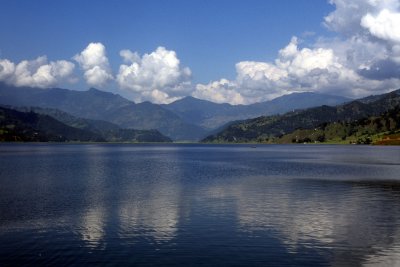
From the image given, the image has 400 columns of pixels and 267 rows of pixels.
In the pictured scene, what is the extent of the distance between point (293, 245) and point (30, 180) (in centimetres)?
8833

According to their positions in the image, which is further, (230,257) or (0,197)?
(0,197)

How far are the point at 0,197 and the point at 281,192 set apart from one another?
5622 centimetres

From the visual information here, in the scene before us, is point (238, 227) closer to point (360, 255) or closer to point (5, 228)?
point (360, 255)

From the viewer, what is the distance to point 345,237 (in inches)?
1997

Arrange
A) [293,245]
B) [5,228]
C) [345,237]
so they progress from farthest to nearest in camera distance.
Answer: [5,228] → [345,237] → [293,245]

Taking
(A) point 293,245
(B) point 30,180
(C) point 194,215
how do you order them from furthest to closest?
(B) point 30,180 → (C) point 194,215 → (A) point 293,245

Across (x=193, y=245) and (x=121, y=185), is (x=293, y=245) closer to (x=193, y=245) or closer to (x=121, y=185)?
(x=193, y=245)

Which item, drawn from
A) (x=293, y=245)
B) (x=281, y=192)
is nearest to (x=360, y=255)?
(x=293, y=245)

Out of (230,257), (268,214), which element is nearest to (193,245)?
(230,257)

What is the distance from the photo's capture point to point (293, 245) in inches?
1845

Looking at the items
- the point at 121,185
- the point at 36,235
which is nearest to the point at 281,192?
the point at 121,185

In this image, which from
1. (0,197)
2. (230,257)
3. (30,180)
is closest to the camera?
(230,257)

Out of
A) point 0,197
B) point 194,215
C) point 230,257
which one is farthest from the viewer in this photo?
point 0,197

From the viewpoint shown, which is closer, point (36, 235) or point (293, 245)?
point (293, 245)
